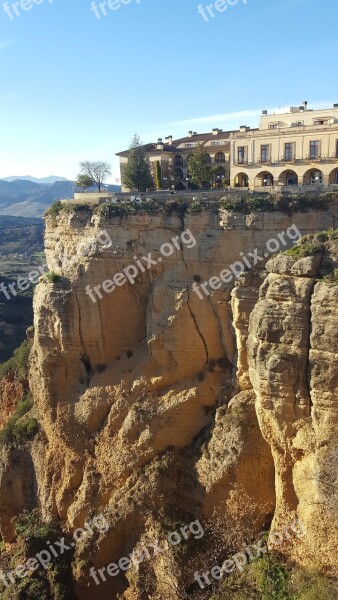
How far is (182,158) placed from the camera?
31125 millimetres

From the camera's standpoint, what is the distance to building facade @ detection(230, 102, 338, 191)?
79.8 ft

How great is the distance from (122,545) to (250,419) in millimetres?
7006

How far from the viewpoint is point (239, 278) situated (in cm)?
1816

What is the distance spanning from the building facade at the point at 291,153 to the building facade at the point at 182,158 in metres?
2.01

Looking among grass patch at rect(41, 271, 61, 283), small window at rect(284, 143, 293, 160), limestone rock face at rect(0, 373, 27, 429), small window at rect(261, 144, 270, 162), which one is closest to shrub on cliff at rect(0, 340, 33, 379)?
limestone rock face at rect(0, 373, 27, 429)

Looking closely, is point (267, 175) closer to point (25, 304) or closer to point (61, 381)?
point (61, 381)

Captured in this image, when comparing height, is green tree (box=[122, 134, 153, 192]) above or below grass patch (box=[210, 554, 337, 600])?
above

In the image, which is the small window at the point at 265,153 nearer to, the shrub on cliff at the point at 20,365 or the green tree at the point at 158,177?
the green tree at the point at 158,177

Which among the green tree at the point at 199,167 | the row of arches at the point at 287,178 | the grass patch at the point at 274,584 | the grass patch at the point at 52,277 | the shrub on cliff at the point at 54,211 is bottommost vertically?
the grass patch at the point at 274,584

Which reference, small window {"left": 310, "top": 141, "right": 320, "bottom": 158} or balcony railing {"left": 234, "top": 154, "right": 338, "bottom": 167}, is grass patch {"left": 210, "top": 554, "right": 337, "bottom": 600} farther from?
small window {"left": 310, "top": 141, "right": 320, "bottom": 158}

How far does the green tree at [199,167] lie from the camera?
90.4ft

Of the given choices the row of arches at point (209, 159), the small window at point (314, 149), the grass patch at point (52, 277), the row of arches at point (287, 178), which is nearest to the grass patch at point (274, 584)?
the grass patch at point (52, 277)

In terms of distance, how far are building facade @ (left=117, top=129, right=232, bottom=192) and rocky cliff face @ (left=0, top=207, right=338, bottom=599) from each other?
975 cm

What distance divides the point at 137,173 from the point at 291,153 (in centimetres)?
848
